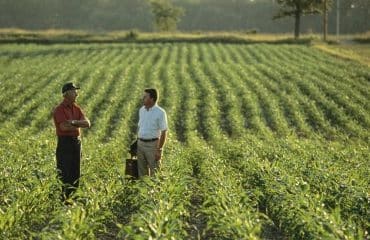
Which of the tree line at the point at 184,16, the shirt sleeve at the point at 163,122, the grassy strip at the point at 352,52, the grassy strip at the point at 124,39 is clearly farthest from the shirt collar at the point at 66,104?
the tree line at the point at 184,16

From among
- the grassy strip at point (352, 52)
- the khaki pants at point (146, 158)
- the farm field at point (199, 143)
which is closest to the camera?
the farm field at point (199, 143)

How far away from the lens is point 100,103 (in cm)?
2388

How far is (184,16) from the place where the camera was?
101375 mm

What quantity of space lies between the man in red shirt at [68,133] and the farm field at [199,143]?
26 cm

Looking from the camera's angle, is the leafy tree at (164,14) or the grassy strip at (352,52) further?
the leafy tree at (164,14)

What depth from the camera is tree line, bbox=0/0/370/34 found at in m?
91.0

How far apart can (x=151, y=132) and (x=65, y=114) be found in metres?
1.32

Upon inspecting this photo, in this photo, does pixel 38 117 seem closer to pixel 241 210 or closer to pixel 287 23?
pixel 241 210

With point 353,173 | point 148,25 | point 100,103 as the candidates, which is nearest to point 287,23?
point 148,25

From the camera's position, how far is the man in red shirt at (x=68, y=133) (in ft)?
29.9

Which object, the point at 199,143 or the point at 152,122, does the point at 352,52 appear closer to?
the point at 199,143

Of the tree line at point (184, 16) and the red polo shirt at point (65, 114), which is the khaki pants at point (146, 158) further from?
the tree line at point (184, 16)

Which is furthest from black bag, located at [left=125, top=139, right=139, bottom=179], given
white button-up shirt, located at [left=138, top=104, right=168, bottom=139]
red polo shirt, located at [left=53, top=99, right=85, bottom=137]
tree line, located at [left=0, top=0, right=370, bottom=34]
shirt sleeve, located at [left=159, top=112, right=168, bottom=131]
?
tree line, located at [left=0, top=0, right=370, bottom=34]

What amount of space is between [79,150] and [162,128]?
1271mm
